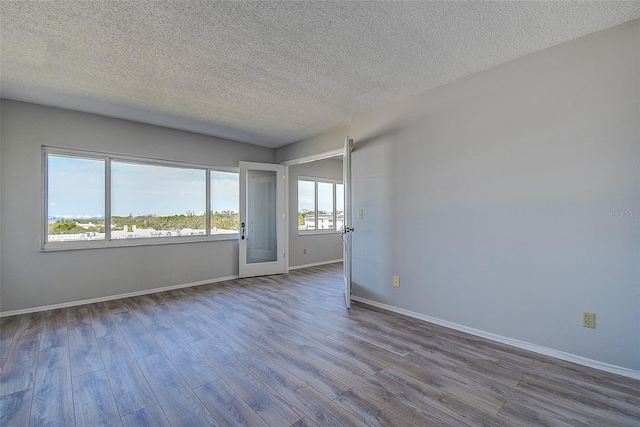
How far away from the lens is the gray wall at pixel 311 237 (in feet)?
20.2

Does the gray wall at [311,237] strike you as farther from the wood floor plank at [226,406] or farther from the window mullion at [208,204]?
the wood floor plank at [226,406]

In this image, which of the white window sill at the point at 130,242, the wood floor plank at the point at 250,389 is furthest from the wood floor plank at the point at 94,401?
the white window sill at the point at 130,242

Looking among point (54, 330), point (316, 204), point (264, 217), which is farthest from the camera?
point (316, 204)

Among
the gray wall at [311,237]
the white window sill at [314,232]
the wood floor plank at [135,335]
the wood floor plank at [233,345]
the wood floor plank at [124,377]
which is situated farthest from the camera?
the white window sill at [314,232]

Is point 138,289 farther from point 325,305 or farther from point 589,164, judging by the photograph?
point 589,164

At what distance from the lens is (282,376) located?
2080mm

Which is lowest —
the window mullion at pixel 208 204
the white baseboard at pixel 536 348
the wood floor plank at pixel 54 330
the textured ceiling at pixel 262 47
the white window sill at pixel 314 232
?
the wood floor plank at pixel 54 330

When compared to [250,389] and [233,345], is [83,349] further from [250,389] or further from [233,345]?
[250,389]

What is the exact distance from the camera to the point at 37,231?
11.5 feet

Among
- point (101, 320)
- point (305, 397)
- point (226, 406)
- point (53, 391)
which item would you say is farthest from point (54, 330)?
point (305, 397)

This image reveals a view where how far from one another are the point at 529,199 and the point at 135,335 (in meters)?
4.00

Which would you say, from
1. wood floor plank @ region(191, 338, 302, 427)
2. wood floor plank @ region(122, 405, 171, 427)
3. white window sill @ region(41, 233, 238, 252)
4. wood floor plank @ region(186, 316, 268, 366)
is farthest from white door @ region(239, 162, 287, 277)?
wood floor plank @ region(122, 405, 171, 427)

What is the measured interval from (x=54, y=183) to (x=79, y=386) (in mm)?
2988

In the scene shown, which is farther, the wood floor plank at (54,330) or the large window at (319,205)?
the large window at (319,205)
